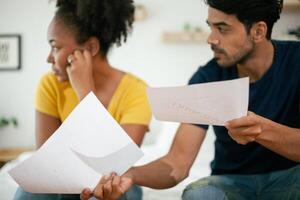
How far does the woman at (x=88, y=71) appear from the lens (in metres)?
0.96

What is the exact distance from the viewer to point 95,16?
3.20 feet

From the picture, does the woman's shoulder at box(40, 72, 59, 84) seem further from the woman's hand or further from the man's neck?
the man's neck

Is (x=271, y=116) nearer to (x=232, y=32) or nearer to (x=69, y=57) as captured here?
(x=232, y=32)

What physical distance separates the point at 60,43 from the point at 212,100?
0.50 meters

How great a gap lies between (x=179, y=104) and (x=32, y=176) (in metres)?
0.31

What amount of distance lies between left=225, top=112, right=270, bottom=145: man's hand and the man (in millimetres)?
196

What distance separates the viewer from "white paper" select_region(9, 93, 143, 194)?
643 millimetres

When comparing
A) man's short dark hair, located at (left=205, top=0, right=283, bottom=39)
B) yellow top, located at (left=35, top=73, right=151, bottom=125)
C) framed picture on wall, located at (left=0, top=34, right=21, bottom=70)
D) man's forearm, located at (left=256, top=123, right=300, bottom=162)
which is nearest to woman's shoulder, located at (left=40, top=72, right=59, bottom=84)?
yellow top, located at (left=35, top=73, right=151, bottom=125)

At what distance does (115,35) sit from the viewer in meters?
1.03

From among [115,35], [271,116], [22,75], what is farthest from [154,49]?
[271,116]

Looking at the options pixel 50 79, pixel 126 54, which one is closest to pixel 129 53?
pixel 126 54

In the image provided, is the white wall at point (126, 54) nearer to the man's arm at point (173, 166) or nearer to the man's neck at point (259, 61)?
the man's neck at point (259, 61)

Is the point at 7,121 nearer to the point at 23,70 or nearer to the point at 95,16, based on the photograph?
the point at 23,70

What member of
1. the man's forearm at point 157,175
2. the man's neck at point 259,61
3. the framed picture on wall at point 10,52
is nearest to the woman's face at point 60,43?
the man's forearm at point 157,175
